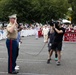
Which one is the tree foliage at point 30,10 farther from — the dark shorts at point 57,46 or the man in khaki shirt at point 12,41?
the man in khaki shirt at point 12,41

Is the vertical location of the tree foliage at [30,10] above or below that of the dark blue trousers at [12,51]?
above

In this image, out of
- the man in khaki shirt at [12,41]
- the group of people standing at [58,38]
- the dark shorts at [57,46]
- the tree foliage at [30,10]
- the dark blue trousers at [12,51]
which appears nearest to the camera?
the man in khaki shirt at [12,41]

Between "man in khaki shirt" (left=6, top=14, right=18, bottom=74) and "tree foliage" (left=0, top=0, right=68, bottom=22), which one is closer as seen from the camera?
"man in khaki shirt" (left=6, top=14, right=18, bottom=74)

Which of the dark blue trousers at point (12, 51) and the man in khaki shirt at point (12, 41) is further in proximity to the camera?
the dark blue trousers at point (12, 51)

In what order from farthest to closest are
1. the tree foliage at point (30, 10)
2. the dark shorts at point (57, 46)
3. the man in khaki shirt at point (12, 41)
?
the tree foliage at point (30, 10) → the dark shorts at point (57, 46) → the man in khaki shirt at point (12, 41)

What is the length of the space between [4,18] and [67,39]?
27.8m

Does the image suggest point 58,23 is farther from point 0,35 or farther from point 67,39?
point 0,35

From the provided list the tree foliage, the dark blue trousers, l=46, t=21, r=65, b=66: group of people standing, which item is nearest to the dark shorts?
l=46, t=21, r=65, b=66: group of people standing

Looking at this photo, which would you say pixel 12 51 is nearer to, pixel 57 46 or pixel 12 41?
pixel 12 41

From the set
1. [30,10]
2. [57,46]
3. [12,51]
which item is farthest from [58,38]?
[30,10]

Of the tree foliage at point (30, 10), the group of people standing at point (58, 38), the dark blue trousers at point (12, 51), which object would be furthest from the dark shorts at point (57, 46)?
the tree foliage at point (30, 10)

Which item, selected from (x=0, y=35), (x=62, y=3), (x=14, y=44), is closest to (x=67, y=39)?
(x=0, y=35)

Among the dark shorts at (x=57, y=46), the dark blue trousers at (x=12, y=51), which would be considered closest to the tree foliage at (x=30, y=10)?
the dark shorts at (x=57, y=46)

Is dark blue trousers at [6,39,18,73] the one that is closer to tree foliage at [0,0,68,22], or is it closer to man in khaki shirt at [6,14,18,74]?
man in khaki shirt at [6,14,18,74]
